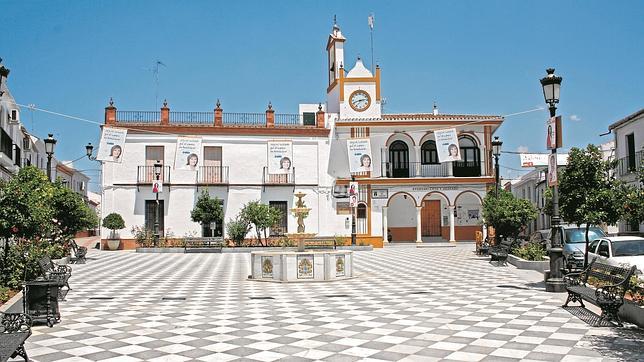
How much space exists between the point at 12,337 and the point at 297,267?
29.2 ft

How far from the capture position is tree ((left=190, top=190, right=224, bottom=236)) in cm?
2875

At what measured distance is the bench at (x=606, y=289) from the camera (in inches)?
316

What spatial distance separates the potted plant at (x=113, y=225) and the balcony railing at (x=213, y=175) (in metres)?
4.40

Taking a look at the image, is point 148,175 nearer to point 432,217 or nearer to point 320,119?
point 320,119

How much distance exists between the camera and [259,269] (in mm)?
14836

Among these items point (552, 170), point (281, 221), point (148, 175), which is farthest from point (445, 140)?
point (148, 175)

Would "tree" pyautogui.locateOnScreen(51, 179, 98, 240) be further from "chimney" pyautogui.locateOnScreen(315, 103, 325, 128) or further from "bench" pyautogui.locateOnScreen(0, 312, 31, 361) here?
"chimney" pyautogui.locateOnScreen(315, 103, 325, 128)

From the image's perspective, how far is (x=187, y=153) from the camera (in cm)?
2820

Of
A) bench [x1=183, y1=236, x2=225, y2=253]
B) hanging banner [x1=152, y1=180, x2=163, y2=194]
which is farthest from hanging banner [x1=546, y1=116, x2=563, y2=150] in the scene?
hanging banner [x1=152, y1=180, x2=163, y2=194]

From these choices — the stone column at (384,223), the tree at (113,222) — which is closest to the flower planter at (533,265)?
the stone column at (384,223)

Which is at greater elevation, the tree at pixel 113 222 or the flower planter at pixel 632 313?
the tree at pixel 113 222

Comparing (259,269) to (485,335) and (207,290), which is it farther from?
(485,335)

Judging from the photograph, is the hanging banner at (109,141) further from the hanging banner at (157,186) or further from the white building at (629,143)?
the white building at (629,143)

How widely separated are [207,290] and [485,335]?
7.07 m
